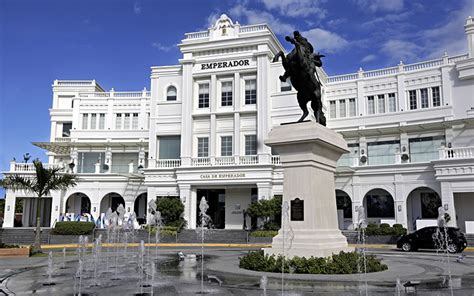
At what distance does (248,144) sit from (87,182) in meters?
19.9

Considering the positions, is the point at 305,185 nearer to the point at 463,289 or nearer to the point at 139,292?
the point at 463,289

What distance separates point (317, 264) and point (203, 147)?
3358 cm

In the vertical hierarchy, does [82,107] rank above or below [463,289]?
above

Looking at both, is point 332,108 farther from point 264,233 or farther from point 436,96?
point 264,233

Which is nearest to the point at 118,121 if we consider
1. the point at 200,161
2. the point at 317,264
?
the point at 200,161

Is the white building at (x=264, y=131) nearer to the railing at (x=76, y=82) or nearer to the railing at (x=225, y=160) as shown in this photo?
the railing at (x=225, y=160)

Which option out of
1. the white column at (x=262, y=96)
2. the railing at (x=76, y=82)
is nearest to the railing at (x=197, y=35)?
the white column at (x=262, y=96)

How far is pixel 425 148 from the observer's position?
42.1 m

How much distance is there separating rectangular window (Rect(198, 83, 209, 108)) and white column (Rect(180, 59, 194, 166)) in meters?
1.05

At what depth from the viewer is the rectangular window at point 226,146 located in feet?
149

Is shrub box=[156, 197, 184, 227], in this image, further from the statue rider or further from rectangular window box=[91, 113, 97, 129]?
the statue rider

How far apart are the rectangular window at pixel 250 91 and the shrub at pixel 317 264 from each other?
31.8m

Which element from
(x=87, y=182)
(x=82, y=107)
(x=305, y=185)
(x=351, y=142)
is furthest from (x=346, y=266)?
(x=82, y=107)

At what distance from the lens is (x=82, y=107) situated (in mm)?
→ 55500
